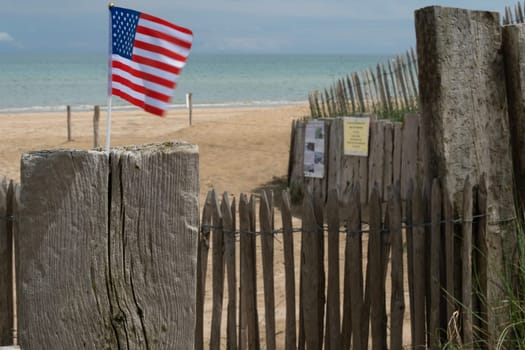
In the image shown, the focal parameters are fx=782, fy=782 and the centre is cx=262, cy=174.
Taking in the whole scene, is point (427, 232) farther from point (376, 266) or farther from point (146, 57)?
point (146, 57)

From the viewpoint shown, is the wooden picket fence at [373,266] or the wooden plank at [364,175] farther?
the wooden plank at [364,175]

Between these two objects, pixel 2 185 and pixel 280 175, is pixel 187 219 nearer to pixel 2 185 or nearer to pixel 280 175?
pixel 2 185

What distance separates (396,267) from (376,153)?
5.21 meters

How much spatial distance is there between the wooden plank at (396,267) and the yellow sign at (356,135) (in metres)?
5.24

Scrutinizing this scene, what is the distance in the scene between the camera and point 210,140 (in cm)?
1658

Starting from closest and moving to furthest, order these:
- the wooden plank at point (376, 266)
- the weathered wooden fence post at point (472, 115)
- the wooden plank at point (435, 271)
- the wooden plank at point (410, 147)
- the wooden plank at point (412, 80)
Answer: the weathered wooden fence post at point (472, 115)
the wooden plank at point (435, 271)
the wooden plank at point (376, 266)
the wooden plank at point (410, 147)
the wooden plank at point (412, 80)

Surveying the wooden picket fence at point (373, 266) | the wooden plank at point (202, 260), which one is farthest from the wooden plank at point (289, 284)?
the wooden plank at point (202, 260)

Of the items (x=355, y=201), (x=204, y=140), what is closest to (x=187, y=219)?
(x=355, y=201)

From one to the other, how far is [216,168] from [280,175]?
141 cm

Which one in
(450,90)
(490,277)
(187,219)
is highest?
(450,90)

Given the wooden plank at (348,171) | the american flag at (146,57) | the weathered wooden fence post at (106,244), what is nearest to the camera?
the weathered wooden fence post at (106,244)

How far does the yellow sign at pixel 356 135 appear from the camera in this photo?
9.59 m

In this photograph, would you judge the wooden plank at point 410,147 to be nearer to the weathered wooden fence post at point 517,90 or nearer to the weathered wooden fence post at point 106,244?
the weathered wooden fence post at point 517,90

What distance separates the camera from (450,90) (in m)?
4.18
